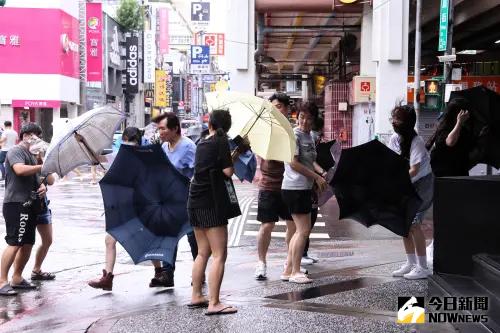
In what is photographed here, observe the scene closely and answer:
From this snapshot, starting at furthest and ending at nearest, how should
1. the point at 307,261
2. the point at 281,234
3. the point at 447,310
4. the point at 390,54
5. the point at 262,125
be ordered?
the point at 390,54 < the point at 281,234 < the point at 307,261 < the point at 262,125 < the point at 447,310

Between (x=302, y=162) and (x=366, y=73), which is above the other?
(x=366, y=73)

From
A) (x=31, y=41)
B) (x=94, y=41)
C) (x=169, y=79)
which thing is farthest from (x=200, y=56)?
(x=169, y=79)

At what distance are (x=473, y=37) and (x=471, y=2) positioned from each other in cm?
751

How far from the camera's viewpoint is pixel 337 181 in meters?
7.78

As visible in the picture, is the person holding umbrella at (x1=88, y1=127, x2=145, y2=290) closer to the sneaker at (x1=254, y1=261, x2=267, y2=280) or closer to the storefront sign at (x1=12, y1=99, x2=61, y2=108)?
the sneaker at (x1=254, y1=261, x2=267, y2=280)

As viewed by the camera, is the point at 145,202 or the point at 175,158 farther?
the point at 175,158

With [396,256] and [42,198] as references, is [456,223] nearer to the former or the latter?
[396,256]

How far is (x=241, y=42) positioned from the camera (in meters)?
22.5

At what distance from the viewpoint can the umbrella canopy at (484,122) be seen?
25.8ft

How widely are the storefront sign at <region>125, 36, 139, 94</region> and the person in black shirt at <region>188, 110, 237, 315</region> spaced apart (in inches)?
2212

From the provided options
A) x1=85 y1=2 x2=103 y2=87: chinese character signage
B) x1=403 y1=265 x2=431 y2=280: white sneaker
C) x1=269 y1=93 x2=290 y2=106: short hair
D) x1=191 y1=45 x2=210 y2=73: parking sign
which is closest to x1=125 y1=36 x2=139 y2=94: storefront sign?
x1=85 y1=2 x2=103 y2=87: chinese character signage

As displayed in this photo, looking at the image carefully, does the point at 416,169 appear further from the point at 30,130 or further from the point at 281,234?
the point at 281,234

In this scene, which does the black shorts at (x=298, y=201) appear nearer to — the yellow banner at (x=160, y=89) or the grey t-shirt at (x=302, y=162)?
the grey t-shirt at (x=302, y=162)

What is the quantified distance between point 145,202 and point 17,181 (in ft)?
4.74
